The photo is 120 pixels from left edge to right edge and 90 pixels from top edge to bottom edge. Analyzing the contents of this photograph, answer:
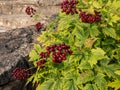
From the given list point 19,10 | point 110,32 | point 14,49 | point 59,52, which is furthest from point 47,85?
point 19,10

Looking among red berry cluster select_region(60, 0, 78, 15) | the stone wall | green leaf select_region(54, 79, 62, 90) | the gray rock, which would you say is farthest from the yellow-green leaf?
the stone wall

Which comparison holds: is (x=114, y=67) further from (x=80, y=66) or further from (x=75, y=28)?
(x=75, y=28)

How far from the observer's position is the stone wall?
8555mm

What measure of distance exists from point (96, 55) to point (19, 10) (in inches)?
254

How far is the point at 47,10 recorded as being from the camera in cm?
883

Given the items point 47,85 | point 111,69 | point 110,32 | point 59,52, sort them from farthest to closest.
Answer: point 110,32 → point 47,85 → point 111,69 → point 59,52

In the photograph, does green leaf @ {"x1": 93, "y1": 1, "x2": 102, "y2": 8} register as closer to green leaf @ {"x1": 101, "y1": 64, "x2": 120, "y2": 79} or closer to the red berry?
green leaf @ {"x1": 101, "y1": 64, "x2": 120, "y2": 79}

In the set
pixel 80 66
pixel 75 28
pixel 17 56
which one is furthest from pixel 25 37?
pixel 80 66

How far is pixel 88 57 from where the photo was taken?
3.24m

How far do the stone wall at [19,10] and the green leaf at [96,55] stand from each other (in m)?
5.20

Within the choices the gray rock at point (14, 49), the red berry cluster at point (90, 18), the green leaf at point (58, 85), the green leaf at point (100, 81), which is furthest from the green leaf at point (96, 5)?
the gray rock at point (14, 49)

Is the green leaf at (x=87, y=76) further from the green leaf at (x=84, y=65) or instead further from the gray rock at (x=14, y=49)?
the gray rock at (x=14, y=49)

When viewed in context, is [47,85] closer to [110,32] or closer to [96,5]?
[110,32]

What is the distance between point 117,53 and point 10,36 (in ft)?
7.46
